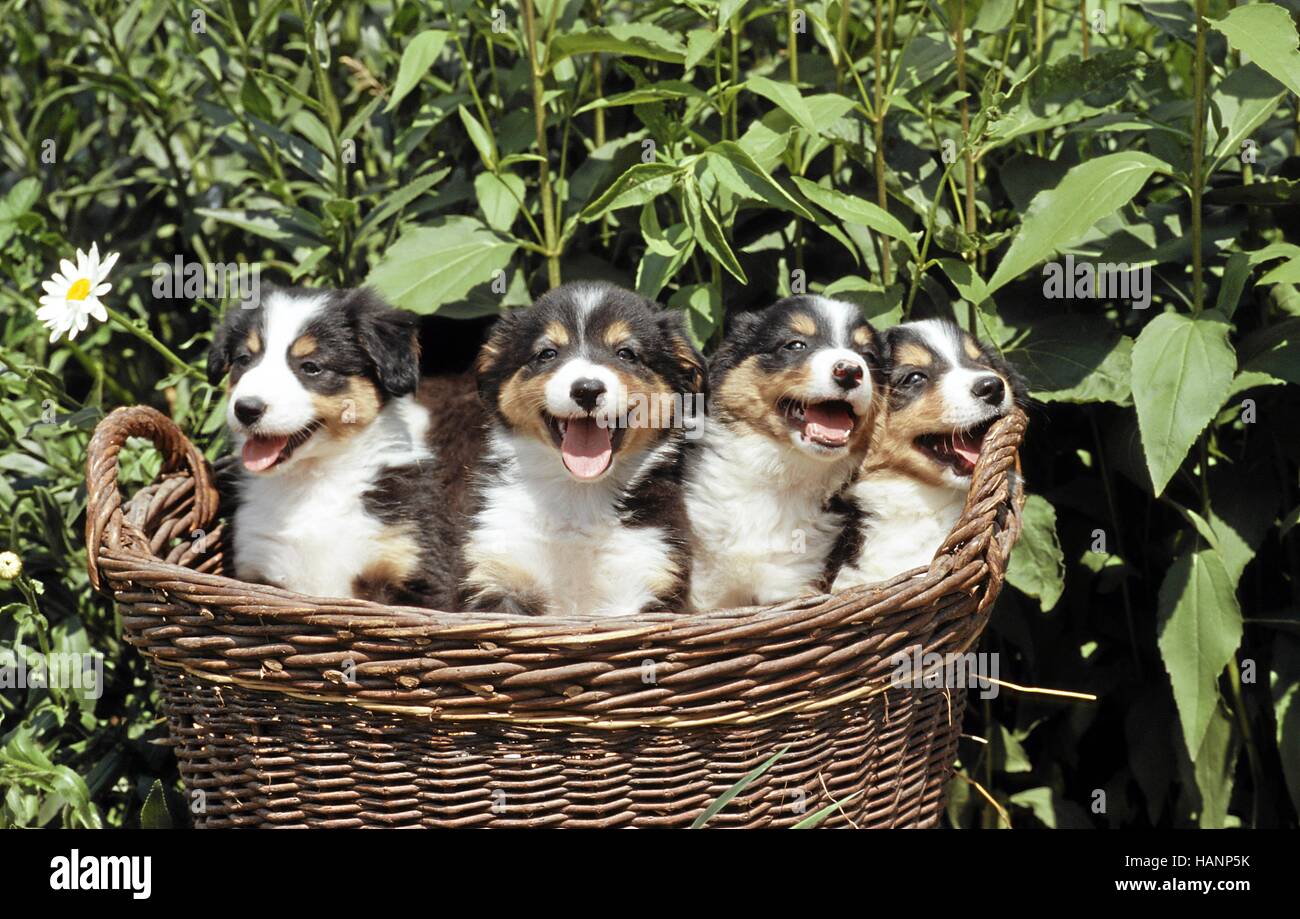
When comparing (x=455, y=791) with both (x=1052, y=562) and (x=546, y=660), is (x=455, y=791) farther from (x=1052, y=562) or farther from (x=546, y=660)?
(x=1052, y=562)

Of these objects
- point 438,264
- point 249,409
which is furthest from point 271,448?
point 438,264

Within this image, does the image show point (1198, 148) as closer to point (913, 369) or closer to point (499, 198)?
point (913, 369)

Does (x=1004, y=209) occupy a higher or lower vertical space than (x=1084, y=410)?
higher

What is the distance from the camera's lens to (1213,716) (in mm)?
3662

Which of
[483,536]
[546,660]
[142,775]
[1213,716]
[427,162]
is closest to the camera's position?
[546,660]

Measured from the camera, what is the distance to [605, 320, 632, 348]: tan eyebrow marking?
3398mm

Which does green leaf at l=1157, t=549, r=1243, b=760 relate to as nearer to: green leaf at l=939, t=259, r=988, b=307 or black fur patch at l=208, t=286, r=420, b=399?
green leaf at l=939, t=259, r=988, b=307

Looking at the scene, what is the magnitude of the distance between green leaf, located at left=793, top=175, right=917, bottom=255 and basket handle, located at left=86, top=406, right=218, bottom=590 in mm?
1731

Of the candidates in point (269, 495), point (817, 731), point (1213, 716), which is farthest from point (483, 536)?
point (1213, 716)

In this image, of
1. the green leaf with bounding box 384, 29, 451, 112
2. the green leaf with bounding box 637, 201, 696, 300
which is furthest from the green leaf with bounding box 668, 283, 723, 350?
the green leaf with bounding box 384, 29, 451, 112

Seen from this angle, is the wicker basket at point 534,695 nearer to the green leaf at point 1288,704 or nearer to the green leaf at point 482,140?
the green leaf at point 1288,704

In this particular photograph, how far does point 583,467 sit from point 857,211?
0.93 m

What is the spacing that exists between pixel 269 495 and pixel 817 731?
1.58m

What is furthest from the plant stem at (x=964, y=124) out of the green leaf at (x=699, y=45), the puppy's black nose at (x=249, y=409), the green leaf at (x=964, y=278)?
the puppy's black nose at (x=249, y=409)
